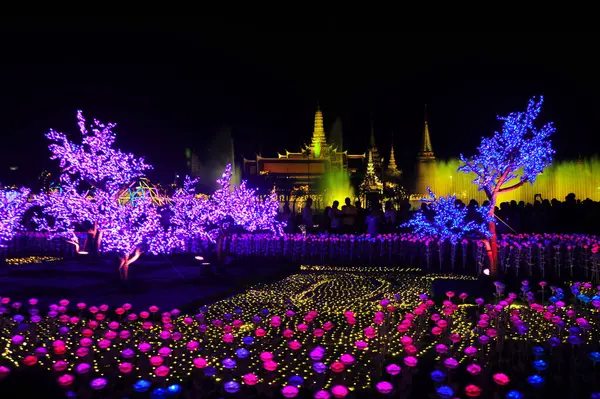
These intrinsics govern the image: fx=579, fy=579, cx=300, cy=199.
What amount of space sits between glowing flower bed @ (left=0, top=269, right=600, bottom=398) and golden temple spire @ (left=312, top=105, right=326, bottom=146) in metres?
63.0

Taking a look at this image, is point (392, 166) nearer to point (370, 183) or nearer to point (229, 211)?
point (370, 183)

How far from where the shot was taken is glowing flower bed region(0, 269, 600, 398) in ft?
18.7

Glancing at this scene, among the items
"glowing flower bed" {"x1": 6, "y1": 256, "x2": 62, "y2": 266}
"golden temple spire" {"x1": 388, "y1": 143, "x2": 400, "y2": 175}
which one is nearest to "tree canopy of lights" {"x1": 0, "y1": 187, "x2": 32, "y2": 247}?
"glowing flower bed" {"x1": 6, "y1": 256, "x2": 62, "y2": 266}

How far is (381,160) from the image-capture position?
7544 cm

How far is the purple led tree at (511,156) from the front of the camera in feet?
41.9

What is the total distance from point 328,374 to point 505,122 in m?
8.63

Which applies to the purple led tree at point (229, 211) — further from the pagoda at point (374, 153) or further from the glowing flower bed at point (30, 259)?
the pagoda at point (374, 153)

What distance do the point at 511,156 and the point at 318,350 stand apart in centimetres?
889

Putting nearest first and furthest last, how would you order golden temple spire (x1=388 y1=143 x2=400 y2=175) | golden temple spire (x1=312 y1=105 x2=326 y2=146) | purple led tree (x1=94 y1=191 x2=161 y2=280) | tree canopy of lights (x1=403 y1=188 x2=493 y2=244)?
1. purple led tree (x1=94 y1=191 x2=161 y2=280)
2. tree canopy of lights (x1=403 y1=188 x2=493 y2=244)
3. golden temple spire (x1=312 y1=105 x2=326 y2=146)
4. golden temple spire (x1=388 y1=143 x2=400 y2=175)

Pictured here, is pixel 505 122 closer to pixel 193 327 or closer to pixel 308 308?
pixel 308 308

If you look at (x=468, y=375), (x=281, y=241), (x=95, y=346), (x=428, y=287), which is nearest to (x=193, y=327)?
(x=95, y=346)

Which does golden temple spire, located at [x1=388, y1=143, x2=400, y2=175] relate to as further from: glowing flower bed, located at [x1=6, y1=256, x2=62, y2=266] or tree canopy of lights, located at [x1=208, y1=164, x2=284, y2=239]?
tree canopy of lights, located at [x1=208, y1=164, x2=284, y2=239]

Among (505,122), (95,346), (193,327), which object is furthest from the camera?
(505,122)

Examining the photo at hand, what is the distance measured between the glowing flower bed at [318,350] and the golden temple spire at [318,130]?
207 feet
